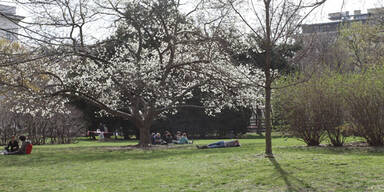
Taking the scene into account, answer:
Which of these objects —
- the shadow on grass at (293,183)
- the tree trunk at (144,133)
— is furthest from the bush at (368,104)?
the tree trunk at (144,133)

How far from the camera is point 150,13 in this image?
56.3 ft

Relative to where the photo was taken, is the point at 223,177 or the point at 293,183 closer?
the point at 293,183

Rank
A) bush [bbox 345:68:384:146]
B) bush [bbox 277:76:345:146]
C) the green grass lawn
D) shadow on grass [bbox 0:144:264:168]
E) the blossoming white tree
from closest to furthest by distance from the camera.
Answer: the green grass lawn → shadow on grass [bbox 0:144:264:168] → bush [bbox 345:68:384:146] → bush [bbox 277:76:345:146] → the blossoming white tree

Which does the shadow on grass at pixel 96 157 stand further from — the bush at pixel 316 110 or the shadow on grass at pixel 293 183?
the shadow on grass at pixel 293 183

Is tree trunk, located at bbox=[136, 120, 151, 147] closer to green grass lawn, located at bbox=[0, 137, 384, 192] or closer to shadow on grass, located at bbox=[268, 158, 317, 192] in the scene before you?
green grass lawn, located at bbox=[0, 137, 384, 192]

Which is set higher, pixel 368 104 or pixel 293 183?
pixel 368 104

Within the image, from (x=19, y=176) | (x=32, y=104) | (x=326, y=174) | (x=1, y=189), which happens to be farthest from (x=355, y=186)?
(x=32, y=104)

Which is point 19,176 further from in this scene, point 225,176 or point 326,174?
point 326,174

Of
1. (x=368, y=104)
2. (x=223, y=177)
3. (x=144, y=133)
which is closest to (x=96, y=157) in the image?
(x=144, y=133)

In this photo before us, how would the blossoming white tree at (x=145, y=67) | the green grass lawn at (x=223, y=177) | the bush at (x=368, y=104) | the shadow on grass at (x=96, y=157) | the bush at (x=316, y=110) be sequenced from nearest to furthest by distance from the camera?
the green grass lawn at (x=223, y=177), the shadow on grass at (x=96, y=157), the bush at (x=368, y=104), the bush at (x=316, y=110), the blossoming white tree at (x=145, y=67)

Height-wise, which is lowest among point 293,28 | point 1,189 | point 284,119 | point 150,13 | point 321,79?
point 1,189

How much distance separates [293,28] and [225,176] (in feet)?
16.9

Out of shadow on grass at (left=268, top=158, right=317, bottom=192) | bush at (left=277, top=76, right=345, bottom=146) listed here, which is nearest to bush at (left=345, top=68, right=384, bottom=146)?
bush at (left=277, top=76, right=345, bottom=146)

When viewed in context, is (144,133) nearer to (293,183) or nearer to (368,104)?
(368,104)
